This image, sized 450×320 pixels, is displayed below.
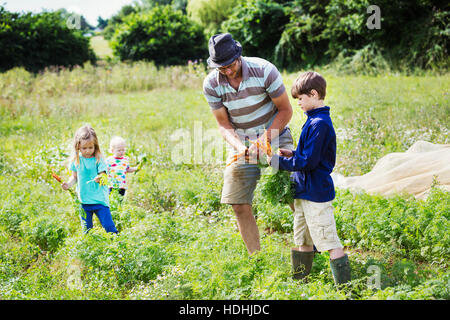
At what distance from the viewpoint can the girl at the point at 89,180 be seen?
442cm

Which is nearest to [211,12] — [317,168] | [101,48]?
[101,48]

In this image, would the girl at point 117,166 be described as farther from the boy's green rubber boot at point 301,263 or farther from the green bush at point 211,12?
the green bush at point 211,12

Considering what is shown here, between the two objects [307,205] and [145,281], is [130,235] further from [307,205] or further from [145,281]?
[307,205]

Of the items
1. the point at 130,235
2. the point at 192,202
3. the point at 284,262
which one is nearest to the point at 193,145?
the point at 192,202

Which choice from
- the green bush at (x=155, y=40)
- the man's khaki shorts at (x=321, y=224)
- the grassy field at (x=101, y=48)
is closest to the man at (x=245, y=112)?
the man's khaki shorts at (x=321, y=224)

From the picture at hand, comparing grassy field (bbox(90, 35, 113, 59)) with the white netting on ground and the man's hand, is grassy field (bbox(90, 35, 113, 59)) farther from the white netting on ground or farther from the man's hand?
the man's hand

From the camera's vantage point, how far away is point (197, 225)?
4.64 meters

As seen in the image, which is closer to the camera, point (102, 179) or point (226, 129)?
point (226, 129)

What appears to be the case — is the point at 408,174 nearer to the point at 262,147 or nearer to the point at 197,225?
the point at 197,225

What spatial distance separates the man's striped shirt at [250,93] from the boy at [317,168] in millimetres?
405

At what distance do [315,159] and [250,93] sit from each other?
0.89 m

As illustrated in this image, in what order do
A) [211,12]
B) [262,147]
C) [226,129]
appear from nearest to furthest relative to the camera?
[262,147], [226,129], [211,12]

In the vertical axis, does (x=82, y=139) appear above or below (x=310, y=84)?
below

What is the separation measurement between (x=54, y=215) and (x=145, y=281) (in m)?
2.16
